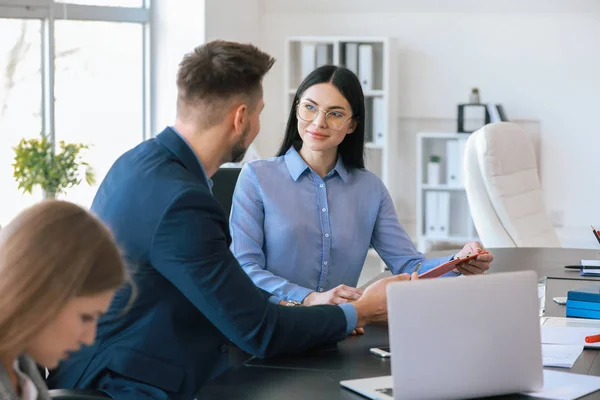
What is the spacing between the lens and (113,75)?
594 cm

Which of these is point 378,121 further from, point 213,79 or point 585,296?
point 213,79

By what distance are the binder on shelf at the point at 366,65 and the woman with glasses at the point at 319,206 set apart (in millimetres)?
3622

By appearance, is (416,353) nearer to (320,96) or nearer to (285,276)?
(285,276)

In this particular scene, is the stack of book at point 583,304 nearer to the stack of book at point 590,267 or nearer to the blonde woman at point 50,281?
the stack of book at point 590,267

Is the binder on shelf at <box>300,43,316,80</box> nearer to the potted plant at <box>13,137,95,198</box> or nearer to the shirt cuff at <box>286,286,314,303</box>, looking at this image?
the potted plant at <box>13,137,95,198</box>

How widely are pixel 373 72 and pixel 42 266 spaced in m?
5.55

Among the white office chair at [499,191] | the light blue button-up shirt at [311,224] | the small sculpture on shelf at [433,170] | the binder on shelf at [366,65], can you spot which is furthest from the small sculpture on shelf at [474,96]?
the light blue button-up shirt at [311,224]

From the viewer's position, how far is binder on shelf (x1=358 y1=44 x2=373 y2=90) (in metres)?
6.41

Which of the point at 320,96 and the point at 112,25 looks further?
the point at 112,25

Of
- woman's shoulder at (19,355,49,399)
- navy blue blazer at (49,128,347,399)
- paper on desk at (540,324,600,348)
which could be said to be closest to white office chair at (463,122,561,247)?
paper on desk at (540,324,600,348)

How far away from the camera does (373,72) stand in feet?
21.4

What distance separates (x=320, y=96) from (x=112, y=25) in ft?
11.3

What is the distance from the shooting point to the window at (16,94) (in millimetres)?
5085

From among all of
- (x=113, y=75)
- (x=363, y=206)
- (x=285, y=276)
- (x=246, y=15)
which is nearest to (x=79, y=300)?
(x=285, y=276)
